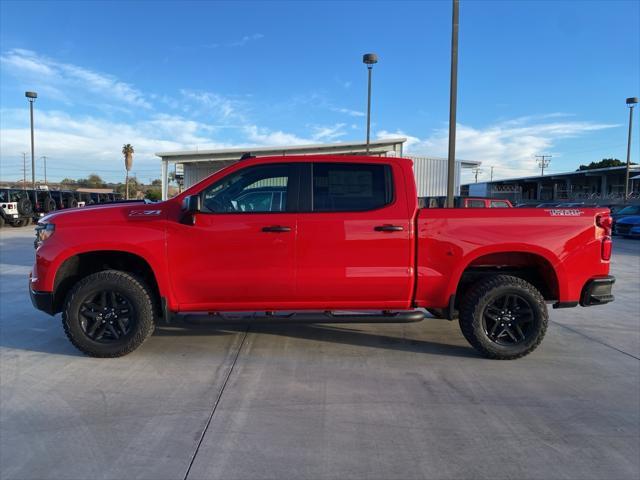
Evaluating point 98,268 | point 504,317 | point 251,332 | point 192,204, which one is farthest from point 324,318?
point 98,268

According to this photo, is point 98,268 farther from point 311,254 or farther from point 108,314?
point 311,254

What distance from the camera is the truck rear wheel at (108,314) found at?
14.0ft

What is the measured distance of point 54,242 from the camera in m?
4.25

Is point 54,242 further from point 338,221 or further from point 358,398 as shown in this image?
point 358,398

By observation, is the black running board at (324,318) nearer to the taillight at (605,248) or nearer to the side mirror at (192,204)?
the side mirror at (192,204)

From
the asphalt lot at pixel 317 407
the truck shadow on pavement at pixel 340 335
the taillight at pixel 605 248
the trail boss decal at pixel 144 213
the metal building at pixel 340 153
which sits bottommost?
the asphalt lot at pixel 317 407

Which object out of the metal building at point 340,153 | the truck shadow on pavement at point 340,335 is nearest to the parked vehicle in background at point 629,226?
the metal building at point 340,153

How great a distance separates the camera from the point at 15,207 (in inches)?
867

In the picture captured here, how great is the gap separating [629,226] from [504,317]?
66.3 feet

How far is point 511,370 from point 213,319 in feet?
9.66

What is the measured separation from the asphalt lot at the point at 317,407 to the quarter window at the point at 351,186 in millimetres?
1566

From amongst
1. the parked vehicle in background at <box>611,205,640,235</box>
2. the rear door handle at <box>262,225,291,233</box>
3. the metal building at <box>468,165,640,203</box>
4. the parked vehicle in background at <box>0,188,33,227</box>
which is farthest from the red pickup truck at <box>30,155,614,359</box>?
the metal building at <box>468,165,640,203</box>

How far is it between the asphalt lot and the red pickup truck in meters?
0.45

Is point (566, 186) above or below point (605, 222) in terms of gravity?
above
